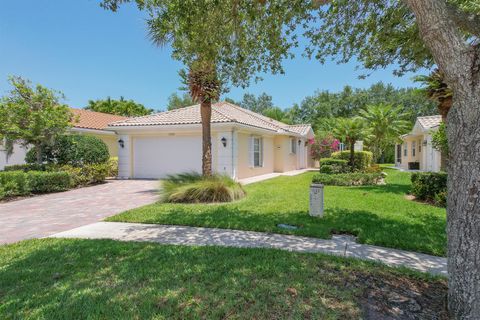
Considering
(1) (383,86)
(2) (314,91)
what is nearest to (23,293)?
(2) (314,91)

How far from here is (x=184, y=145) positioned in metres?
17.6

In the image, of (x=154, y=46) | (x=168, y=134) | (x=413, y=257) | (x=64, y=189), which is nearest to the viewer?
(x=413, y=257)

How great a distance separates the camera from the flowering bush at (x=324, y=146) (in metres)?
26.3

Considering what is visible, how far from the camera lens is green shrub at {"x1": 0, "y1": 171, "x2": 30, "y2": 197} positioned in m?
11.1

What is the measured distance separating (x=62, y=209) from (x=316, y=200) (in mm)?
8214

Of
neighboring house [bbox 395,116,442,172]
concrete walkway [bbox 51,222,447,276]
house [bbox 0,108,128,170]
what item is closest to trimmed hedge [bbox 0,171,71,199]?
house [bbox 0,108,128,170]

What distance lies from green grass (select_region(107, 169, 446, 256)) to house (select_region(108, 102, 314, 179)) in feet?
20.2

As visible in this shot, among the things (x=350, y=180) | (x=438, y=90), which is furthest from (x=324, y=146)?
(x=438, y=90)

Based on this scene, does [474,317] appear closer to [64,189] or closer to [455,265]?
[455,265]

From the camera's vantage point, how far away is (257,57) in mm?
7348

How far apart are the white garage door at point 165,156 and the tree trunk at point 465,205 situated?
1502cm

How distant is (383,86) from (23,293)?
55401 millimetres

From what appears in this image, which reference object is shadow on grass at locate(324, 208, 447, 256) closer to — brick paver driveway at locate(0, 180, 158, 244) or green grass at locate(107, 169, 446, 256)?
green grass at locate(107, 169, 446, 256)

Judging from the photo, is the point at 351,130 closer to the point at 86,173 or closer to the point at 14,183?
the point at 86,173
